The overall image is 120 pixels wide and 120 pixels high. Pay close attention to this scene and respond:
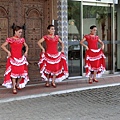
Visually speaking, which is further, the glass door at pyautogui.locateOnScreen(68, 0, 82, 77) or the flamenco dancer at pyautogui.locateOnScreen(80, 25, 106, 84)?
the glass door at pyautogui.locateOnScreen(68, 0, 82, 77)

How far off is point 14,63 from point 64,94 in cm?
163

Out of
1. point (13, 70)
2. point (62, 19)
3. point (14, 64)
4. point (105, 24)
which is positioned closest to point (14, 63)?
point (14, 64)

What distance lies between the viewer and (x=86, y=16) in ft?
44.7

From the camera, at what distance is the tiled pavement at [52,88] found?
9483 millimetres

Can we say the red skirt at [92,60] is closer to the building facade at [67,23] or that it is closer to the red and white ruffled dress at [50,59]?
the red and white ruffled dress at [50,59]

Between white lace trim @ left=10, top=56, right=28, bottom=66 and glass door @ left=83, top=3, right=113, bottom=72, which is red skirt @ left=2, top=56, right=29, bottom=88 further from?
glass door @ left=83, top=3, right=113, bottom=72

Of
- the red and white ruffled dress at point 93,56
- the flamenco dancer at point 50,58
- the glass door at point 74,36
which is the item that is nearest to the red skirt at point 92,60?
the red and white ruffled dress at point 93,56

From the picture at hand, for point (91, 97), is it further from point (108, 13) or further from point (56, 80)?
point (108, 13)

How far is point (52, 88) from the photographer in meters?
10.8

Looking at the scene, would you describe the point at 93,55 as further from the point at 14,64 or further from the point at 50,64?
the point at 14,64

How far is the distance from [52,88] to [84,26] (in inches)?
144

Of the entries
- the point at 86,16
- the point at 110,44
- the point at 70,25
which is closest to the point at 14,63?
the point at 70,25

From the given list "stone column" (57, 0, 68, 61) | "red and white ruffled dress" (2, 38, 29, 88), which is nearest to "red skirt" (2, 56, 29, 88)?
"red and white ruffled dress" (2, 38, 29, 88)

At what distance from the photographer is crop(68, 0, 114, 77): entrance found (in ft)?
42.9
